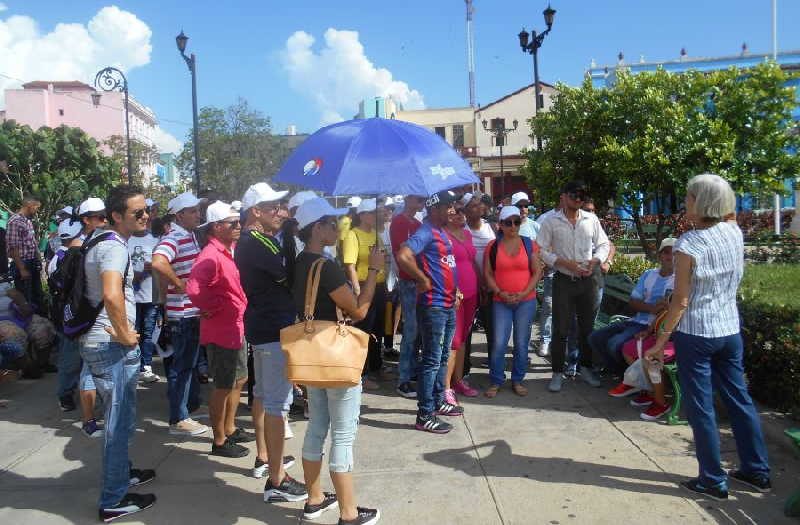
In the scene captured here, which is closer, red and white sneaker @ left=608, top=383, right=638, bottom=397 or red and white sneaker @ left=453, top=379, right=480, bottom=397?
red and white sneaker @ left=608, top=383, right=638, bottom=397

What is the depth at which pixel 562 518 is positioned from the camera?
337 centimetres

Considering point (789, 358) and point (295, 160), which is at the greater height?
point (295, 160)

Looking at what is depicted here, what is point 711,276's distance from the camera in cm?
348

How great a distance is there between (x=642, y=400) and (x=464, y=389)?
1.51 metres

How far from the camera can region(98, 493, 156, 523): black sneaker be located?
351 centimetres

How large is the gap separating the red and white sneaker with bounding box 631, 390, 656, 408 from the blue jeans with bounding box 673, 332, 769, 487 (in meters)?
1.47

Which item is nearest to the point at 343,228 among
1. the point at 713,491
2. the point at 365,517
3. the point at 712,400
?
the point at 365,517

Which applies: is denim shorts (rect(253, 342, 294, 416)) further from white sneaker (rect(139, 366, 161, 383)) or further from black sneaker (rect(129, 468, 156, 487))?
white sneaker (rect(139, 366, 161, 383))

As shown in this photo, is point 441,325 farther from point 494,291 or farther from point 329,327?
point 329,327

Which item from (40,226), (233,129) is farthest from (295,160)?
(233,129)

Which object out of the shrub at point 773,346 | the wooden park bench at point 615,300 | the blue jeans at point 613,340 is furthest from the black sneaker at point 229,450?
Answer: the shrub at point 773,346

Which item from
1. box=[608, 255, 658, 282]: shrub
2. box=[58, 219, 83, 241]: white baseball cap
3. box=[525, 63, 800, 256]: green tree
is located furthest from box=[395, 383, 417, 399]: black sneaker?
box=[525, 63, 800, 256]: green tree

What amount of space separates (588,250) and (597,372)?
1300mm

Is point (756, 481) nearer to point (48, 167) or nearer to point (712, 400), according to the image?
point (712, 400)
